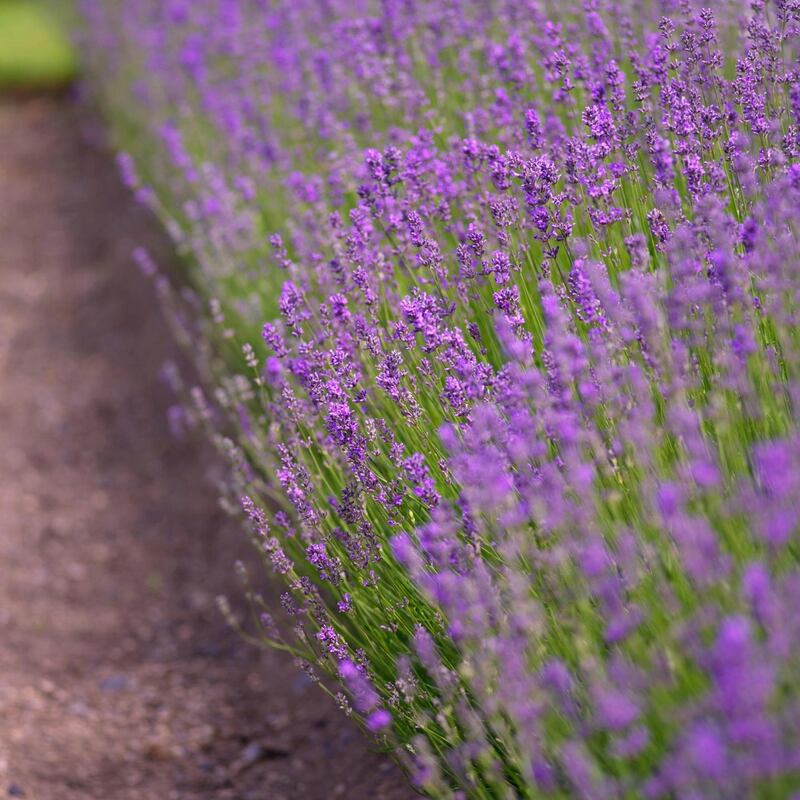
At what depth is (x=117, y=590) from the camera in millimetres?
4234

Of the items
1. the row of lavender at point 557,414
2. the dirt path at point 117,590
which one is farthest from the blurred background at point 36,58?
the row of lavender at point 557,414

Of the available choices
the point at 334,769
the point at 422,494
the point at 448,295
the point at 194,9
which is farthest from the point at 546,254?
the point at 194,9

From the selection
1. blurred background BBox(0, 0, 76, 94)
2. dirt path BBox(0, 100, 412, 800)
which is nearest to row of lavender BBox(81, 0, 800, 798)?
dirt path BBox(0, 100, 412, 800)

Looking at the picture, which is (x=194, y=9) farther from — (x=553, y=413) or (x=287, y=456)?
(x=553, y=413)

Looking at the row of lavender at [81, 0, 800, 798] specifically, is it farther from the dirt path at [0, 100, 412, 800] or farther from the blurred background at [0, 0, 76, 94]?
the blurred background at [0, 0, 76, 94]

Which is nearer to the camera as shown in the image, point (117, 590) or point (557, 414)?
point (557, 414)

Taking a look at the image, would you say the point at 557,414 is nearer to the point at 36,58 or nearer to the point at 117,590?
the point at 117,590

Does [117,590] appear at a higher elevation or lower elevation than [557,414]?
higher

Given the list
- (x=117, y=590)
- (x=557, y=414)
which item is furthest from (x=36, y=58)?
(x=557, y=414)

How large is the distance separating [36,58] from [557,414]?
11.1 metres

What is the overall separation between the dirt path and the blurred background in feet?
14.4

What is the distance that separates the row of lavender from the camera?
1450mm

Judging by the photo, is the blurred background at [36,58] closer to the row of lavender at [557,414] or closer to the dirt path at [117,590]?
the dirt path at [117,590]

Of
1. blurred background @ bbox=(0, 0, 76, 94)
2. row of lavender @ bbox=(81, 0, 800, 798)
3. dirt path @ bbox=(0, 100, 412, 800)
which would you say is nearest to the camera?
row of lavender @ bbox=(81, 0, 800, 798)
